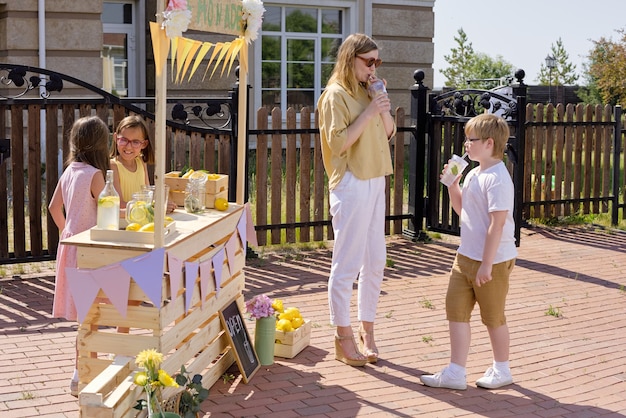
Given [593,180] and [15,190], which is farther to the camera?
[593,180]

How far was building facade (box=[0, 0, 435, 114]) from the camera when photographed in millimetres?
14820

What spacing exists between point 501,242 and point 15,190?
186 inches

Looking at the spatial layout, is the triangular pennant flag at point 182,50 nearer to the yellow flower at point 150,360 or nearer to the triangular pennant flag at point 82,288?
the triangular pennant flag at point 82,288

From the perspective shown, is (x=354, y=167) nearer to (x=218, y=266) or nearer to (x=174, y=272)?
(x=218, y=266)

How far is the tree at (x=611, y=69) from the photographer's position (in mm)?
24359

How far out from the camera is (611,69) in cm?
2452

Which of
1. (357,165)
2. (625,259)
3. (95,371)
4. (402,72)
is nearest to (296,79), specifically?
(402,72)

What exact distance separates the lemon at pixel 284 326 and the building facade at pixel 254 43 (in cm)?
959

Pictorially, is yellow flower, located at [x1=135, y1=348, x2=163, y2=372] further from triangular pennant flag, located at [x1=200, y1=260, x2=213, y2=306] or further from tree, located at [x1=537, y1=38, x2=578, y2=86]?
tree, located at [x1=537, y1=38, x2=578, y2=86]

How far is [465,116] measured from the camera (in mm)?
10289

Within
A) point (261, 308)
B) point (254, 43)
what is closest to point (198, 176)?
point (261, 308)

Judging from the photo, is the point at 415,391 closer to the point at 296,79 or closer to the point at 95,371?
the point at 95,371

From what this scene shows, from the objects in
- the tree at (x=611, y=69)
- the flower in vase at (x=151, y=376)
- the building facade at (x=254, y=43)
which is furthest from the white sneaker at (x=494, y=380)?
the tree at (x=611, y=69)

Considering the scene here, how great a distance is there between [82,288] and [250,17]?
7.22ft
